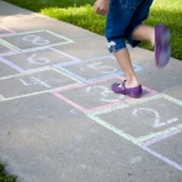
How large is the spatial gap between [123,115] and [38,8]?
424cm

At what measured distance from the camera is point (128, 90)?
3572 millimetres

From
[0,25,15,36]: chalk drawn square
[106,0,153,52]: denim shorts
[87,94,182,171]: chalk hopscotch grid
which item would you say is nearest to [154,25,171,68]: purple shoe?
[106,0,153,52]: denim shorts

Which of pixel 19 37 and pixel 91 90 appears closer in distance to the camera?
pixel 91 90

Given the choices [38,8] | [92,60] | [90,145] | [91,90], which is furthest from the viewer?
[38,8]

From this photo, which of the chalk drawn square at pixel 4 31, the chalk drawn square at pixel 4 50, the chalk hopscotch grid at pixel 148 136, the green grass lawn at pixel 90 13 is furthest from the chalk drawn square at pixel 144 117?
the chalk drawn square at pixel 4 31

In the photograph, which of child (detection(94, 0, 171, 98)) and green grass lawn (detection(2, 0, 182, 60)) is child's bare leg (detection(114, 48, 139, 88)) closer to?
child (detection(94, 0, 171, 98))

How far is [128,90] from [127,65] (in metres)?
0.21

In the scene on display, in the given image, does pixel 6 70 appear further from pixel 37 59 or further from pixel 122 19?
pixel 122 19

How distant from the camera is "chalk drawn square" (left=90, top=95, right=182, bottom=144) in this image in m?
3.00

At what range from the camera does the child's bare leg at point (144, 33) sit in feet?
10.7

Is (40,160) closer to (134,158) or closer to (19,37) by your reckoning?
(134,158)

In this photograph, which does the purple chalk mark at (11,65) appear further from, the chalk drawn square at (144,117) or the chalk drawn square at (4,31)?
the chalk drawn square at (144,117)

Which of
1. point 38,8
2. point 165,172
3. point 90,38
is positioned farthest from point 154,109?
point 38,8

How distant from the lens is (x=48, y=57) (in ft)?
15.1
